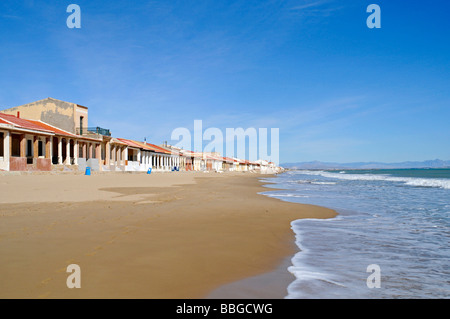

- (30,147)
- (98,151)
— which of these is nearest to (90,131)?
(98,151)

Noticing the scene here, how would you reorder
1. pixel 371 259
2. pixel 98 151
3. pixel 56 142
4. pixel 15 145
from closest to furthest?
pixel 371 259 < pixel 15 145 < pixel 56 142 < pixel 98 151

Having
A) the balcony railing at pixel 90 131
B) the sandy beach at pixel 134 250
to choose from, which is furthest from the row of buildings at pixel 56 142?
the sandy beach at pixel 134 250

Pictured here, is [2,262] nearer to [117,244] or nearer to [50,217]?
[117,244]

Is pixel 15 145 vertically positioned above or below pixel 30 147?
above

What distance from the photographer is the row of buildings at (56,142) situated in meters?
22.2

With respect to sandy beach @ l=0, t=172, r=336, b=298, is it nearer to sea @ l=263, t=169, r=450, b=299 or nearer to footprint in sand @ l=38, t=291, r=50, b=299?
footprint in sand @ l=38, t=291, r=50, b=299

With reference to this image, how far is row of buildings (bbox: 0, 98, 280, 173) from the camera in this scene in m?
22.2

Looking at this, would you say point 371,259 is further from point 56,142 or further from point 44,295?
point 56,142

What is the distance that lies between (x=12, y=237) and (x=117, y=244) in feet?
5.59

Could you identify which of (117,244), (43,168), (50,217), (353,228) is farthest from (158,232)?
(43,168)

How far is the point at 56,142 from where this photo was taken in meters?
29.6

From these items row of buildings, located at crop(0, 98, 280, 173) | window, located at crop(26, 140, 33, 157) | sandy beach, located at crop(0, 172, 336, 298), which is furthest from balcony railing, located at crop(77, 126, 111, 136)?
sandy beach, located at crop(0, 172, 336, 298)

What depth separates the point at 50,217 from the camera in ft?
22.1

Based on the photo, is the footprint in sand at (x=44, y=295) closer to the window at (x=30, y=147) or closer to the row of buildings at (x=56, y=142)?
the row of buildings at (x=56, y=142)
